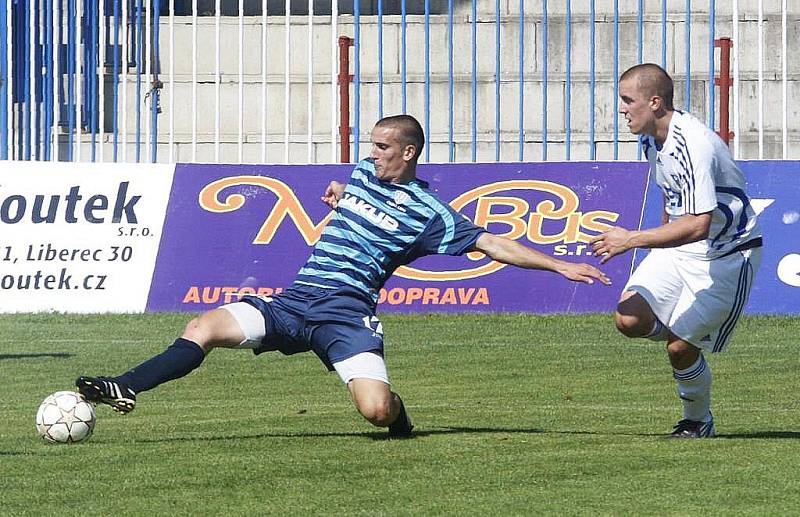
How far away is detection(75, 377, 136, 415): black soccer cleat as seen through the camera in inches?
297

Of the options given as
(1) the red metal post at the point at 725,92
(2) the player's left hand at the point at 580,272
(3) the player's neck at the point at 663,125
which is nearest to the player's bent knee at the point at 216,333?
(2) the player's left hand at the point at 580,272

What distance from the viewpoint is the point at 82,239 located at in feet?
50.8

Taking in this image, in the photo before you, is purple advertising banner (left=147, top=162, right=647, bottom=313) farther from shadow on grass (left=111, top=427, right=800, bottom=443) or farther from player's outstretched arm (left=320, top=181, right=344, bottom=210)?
shadow on grass (left=111, top=427, right=800, bottom=443)

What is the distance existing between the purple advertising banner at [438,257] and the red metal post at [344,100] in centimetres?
152

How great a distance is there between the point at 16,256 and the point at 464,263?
435 centimetres

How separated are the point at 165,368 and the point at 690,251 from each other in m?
2.70

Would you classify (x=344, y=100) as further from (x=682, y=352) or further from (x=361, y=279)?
(x=682, y=352)

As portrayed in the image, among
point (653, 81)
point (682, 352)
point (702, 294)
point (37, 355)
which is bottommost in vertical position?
point (37, 355)

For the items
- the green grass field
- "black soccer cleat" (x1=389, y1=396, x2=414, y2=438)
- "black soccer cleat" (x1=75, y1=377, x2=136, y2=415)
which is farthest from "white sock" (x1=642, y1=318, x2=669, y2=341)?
"black soccer cleat" (x1=75, y1=377, x2=136, y2=415)

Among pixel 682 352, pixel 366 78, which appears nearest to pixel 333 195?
pixel 682 352

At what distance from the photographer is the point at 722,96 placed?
1645 cm

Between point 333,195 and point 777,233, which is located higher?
point 333,195

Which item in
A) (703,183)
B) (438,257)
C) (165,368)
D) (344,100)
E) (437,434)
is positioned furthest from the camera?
(344,100)

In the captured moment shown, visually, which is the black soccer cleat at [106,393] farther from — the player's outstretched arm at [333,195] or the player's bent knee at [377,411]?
the player's outstretched arm at [333,195]
